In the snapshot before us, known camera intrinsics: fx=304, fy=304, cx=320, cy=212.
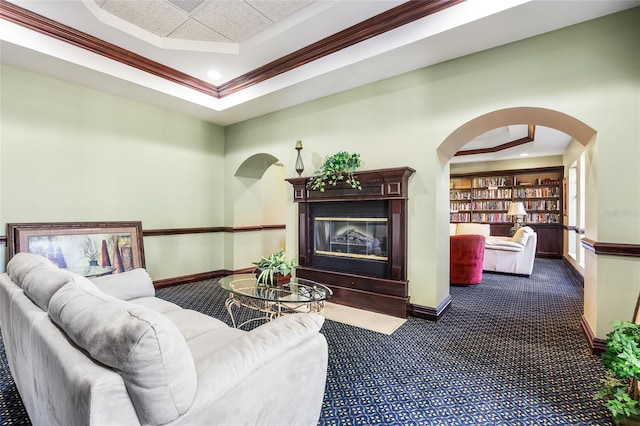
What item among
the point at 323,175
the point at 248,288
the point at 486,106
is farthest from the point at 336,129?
the point at 248,288

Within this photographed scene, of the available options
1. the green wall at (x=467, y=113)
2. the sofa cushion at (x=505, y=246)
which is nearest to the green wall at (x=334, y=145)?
the green wall at (x=467, y=113)

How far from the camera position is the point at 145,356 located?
2.90 ft

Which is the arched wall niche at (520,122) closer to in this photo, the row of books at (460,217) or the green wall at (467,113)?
the green wall at (467,113)

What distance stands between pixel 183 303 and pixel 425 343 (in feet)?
9.45

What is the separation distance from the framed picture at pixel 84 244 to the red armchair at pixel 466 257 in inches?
181

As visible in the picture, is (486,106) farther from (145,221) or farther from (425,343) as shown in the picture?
(145,221)

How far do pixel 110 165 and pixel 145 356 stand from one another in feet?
13.3

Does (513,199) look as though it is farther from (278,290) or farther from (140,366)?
(140,366)

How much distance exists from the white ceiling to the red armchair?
8.94ft

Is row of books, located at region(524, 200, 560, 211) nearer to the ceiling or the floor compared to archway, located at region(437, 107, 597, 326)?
nearer to the floor

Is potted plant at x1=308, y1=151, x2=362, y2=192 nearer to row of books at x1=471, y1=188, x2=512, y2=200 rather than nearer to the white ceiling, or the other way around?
the white ceiling

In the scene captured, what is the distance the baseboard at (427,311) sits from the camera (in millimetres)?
3281

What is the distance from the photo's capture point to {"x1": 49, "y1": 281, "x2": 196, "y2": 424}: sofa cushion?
2.91ft

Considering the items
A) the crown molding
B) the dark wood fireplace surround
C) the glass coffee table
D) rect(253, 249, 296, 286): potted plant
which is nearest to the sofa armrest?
the glass coffee table
